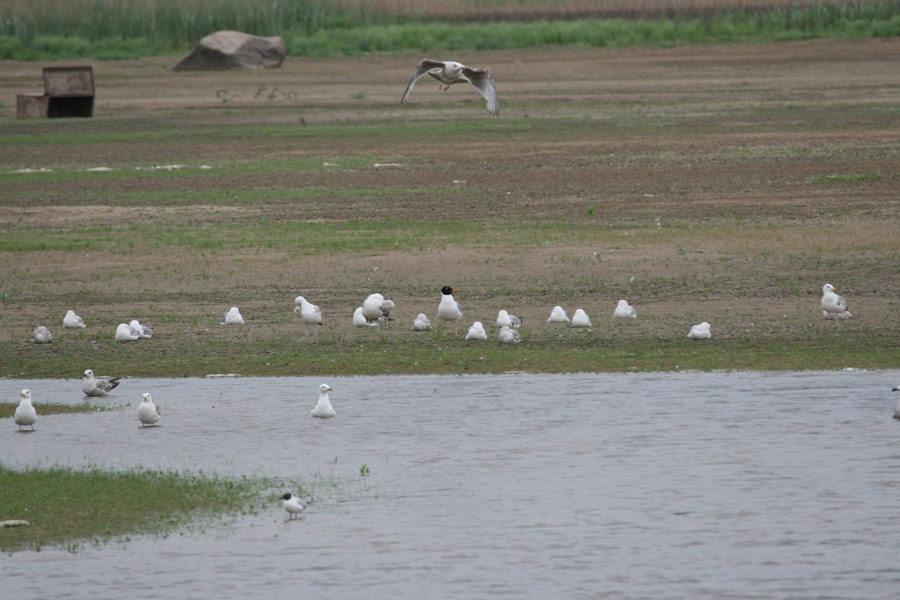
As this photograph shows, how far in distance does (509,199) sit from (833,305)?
9.54 metres

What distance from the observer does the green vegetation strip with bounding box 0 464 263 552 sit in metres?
8.97

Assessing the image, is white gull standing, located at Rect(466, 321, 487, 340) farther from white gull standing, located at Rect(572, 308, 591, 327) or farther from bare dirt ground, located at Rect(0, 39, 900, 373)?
white gull standing, located at Rect(572, 308, 591, 327)

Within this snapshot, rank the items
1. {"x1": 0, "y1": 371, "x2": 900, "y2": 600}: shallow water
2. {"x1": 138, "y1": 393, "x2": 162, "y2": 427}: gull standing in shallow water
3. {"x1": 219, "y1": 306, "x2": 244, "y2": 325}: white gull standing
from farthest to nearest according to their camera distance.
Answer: {"x1": 219, "y1": 306, "x2": 244, "y2": 325}: white gull standing, {"x1": 138, "y1": 393, "x2": 162, "y2": 427}: gull standing in shallow water, {"x1": 0, "y1": 371, "x2": 900, "y2": 600}: shallow water

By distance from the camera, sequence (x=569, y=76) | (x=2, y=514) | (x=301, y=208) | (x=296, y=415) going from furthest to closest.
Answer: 1. (x=569, y=76)
2. (x=301, y=208)
3. (x=296, y=415)
4. (x=2, y=514)

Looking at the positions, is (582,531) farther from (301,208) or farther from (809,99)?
(809,99)

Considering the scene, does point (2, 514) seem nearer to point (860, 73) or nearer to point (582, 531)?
point (582, 531)

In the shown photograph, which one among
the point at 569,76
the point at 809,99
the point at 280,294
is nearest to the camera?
the point at 280,294

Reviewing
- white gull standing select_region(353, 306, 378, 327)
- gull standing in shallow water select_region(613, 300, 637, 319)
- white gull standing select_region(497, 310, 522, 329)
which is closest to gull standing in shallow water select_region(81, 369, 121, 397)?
white gull standing select_region(353, 306, 378, 327)

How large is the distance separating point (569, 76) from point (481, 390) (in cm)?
3443

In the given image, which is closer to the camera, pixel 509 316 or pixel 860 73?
pixel 509 316

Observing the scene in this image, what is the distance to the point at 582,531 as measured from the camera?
9.20 metres

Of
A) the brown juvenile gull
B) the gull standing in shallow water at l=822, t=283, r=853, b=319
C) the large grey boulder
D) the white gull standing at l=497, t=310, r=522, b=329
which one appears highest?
the brown juvenile gull

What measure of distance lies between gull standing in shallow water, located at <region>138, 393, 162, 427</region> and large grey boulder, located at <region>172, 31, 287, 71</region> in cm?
3981

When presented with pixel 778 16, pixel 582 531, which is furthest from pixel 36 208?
pixel 778 16
